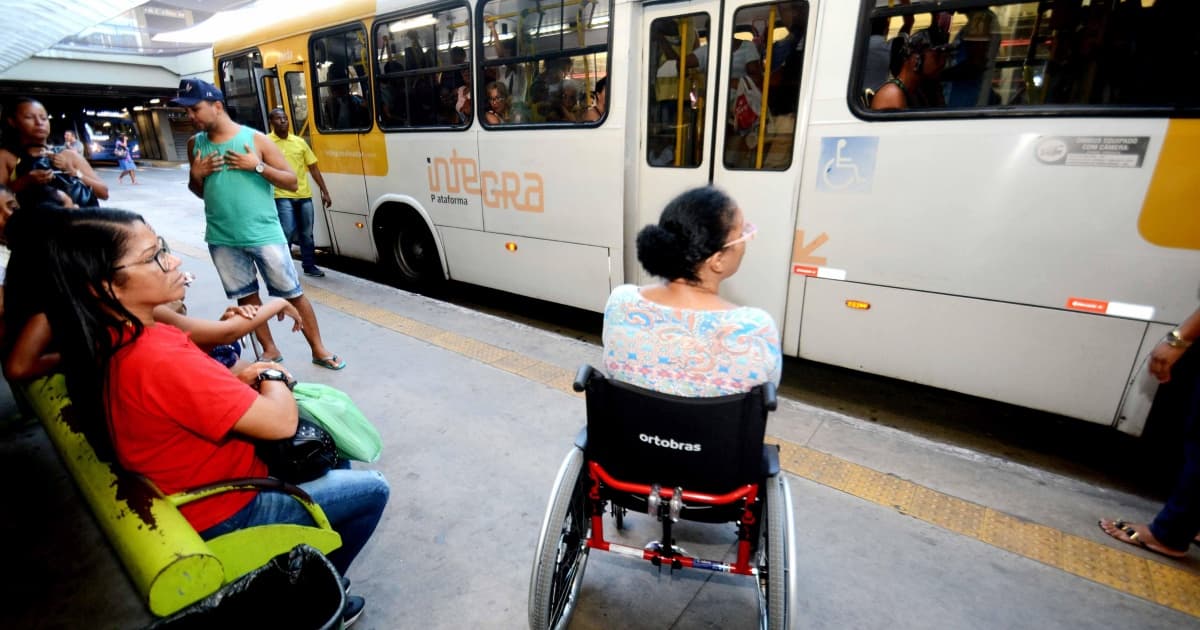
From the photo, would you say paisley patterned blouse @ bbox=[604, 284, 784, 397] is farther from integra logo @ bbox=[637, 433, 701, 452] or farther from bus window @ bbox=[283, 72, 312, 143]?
bus window @ bbox=[283, 72, 312, 143]

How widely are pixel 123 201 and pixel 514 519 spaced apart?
660 inches

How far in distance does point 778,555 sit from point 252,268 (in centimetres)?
374

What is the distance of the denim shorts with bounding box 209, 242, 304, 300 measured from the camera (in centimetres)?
360

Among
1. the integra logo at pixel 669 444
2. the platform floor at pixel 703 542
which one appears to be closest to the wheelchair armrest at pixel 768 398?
the integra logo at pixel 669 444

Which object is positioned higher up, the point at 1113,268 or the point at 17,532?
the point at 1113,268

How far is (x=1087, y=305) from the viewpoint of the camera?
8.70 ft

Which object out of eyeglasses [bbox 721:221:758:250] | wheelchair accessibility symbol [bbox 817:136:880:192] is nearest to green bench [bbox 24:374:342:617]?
eyeglasses [bbox 721:221:758:250]

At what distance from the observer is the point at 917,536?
7.72 ft

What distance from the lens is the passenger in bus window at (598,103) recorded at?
3.90m

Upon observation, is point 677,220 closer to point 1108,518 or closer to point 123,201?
point 1108,518

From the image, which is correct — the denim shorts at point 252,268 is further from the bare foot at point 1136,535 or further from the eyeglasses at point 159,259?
the bare foot at point 1136,535

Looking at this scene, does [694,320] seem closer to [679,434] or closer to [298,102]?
[679,434]

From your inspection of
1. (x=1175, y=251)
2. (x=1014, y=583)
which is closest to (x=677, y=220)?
(x=1014, y=583)

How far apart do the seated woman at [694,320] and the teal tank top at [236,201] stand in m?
2.93
